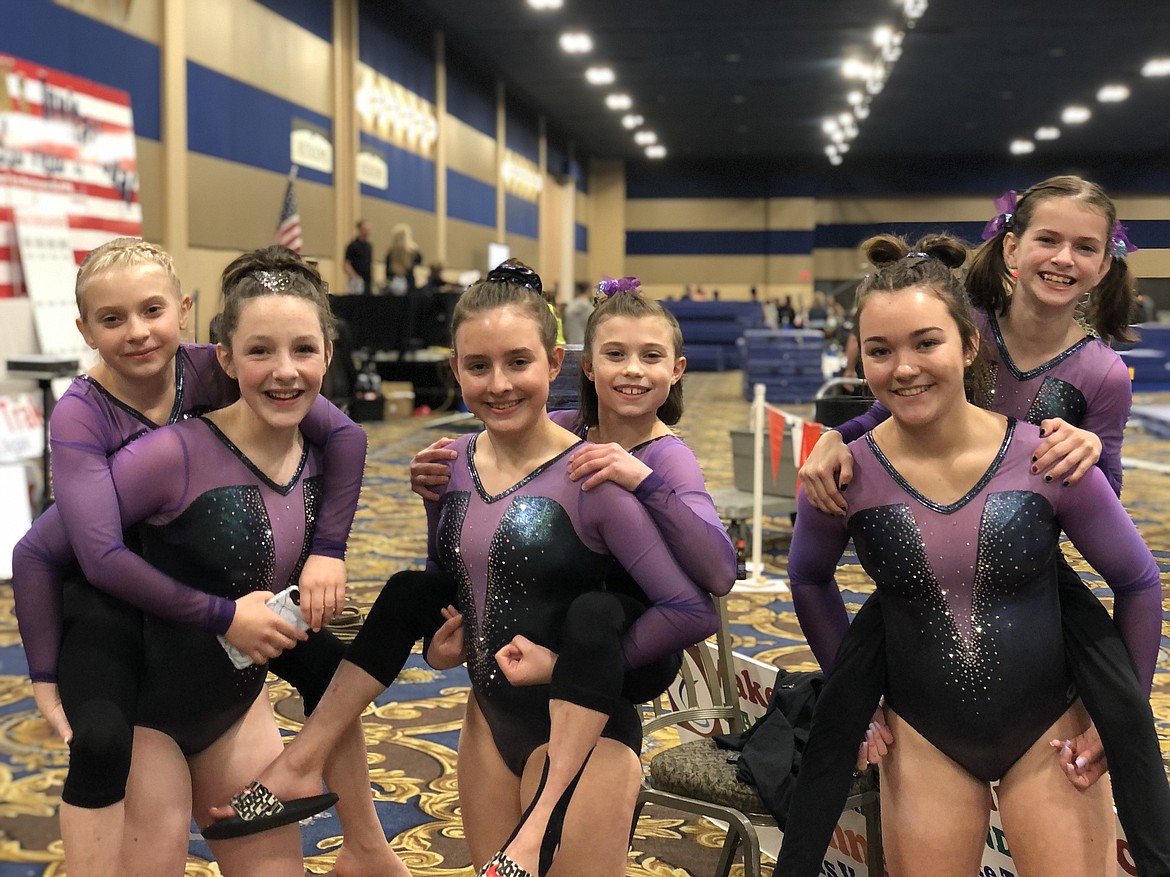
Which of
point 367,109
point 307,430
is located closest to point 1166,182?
point 307,430

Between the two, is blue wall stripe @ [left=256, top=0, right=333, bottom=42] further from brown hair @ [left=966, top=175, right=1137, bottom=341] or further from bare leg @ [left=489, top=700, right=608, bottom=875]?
bare leg @ [left=489, top=700, right=608, bottom=875]

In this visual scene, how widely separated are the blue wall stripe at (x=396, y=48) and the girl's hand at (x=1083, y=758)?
11973 mm

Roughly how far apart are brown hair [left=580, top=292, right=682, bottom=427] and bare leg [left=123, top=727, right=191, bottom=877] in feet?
3.11

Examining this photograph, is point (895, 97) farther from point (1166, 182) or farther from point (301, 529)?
point (301, 529)

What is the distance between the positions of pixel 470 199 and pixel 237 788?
1643cm

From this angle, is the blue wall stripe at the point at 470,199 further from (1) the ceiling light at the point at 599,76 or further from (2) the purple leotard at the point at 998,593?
(2) the purple leotard at the point at 998,593

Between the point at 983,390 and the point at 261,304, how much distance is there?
128 cm

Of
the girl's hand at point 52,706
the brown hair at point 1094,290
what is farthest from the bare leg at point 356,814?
the brown hair at point 1094,290

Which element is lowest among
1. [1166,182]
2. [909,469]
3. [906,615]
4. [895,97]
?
[906,615]

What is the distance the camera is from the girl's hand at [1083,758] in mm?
1759

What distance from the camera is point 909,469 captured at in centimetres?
187

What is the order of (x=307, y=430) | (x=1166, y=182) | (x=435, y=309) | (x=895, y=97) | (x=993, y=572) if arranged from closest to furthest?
(x=993, y=572)
(x=307, y=430)
(x=1166, y=182)
(x=435, y=309)
(x=895, y=97)

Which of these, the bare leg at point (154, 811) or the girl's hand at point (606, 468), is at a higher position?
the girl's hand at point (606, 468)

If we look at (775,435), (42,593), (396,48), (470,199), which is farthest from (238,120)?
(42,593)
